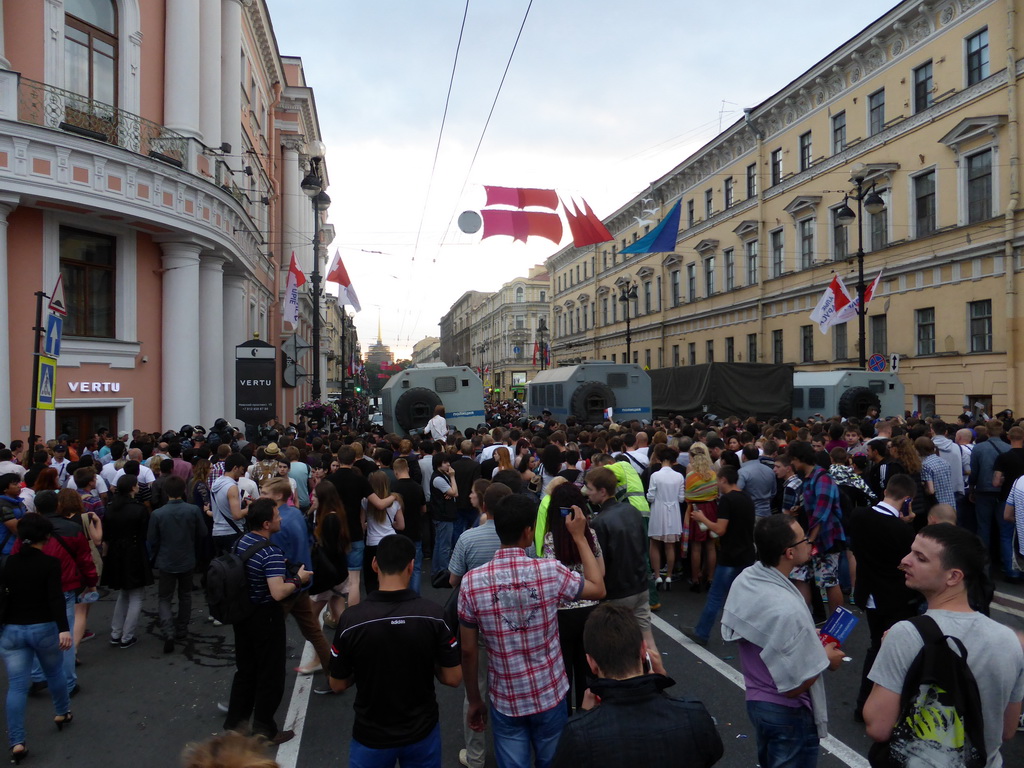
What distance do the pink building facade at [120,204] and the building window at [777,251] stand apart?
23.7 m

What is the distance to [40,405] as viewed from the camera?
28.9 ft

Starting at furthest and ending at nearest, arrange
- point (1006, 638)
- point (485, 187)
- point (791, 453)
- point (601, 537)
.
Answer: point (485, 187), point (791, 453), point (601, 537), point (1006, 638)

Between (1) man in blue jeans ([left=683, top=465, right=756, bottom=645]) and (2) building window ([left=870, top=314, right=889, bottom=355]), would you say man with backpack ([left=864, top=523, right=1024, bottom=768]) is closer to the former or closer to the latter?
(1) man in blue jeans ([left=683, top=465, right=756, bottom=645])

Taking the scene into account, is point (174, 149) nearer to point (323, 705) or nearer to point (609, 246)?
point (323, 705)

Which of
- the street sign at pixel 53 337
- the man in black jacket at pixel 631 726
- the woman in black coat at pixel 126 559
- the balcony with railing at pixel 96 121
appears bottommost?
the woman in black coat at pixel 126 559

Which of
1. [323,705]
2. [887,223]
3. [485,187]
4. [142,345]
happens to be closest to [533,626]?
[323,705]

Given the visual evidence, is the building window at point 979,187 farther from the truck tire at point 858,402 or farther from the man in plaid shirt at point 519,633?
the man in plaid shirt at point 519,633

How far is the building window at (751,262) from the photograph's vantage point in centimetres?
3369

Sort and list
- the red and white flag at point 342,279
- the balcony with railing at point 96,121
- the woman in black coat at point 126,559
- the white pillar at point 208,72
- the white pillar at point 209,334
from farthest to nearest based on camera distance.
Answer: the red and white flag at point 342,279 < the white pillar at point 209,334 < the white pillar at point 208,72 < the balcony with railing at point 96,121 < the woman in black coat at point 126,559

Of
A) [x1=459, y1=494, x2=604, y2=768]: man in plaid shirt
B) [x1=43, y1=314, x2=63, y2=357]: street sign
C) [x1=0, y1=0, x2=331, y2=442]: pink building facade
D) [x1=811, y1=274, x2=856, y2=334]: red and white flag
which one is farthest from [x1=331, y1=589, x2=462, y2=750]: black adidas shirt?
[x1=811, y1=274, x2=856, y2=334]: red and white flag

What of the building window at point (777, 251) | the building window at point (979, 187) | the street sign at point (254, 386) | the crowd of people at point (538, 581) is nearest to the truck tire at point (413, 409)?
the street sign at point (254, 386)

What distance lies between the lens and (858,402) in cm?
1864

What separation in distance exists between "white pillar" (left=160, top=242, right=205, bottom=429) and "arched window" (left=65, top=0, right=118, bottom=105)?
357 centimetres

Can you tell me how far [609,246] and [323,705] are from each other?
161 feet
